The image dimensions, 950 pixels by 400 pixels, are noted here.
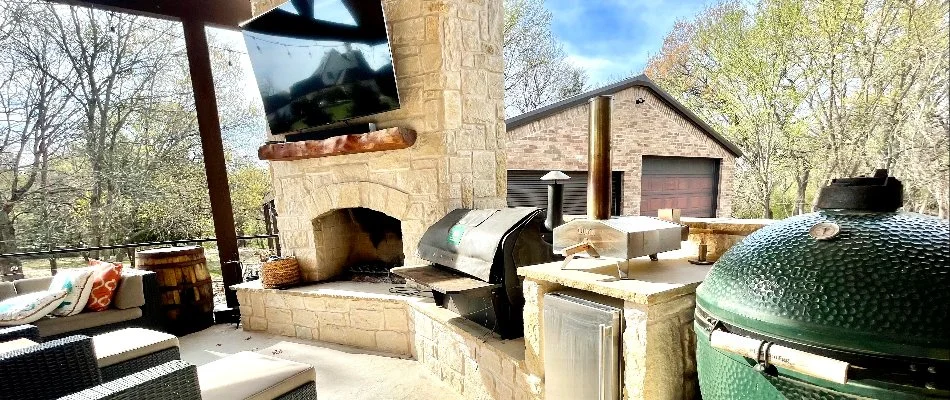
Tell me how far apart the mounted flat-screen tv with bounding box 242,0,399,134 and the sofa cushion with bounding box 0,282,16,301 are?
2.17m

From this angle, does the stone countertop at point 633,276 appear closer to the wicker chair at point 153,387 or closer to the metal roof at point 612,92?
the wicker chair at point 153,387

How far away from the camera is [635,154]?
7695 mm

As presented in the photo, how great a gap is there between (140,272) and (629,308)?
377 centimetres

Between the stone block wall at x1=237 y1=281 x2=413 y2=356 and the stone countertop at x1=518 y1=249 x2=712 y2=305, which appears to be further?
the stone block wall at x1=237 y1=281 x2=413 y2=356

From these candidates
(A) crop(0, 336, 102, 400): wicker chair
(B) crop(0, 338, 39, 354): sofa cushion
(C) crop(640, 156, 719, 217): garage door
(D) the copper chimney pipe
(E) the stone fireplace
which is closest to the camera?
(A) crop(0, 336, 102, 400): wicker chair

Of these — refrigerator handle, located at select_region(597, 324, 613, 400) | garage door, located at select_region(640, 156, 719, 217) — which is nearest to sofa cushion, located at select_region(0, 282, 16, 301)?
refrigerator handle, located at select_region(597, 324, 613, 400)

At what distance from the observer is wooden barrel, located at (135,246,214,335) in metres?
3.43

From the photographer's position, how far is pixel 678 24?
39.7ft

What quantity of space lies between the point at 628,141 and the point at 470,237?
250 inches

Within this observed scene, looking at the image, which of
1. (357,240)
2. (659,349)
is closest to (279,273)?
(357,240)

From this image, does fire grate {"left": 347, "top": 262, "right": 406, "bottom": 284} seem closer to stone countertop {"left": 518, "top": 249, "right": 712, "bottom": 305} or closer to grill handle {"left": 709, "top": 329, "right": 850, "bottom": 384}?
stone countertop {"left": 518, "top": 249, "right": 712, "bottom": 305}

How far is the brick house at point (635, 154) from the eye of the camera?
6.47 m

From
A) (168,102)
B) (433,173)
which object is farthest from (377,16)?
(168,102)

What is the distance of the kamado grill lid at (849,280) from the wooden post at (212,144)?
13.6 feet
